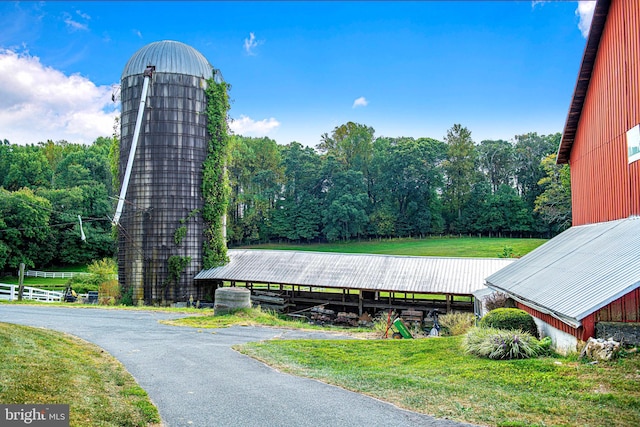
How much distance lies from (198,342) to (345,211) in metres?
49.9

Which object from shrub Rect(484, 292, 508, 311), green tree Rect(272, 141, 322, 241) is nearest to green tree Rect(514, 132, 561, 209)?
green tree Rect(272, 141, 322, 241)

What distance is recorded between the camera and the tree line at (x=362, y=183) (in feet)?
214

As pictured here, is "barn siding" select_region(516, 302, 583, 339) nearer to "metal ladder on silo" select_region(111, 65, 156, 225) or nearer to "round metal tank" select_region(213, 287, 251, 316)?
"round metal tank" select_region(213, 287, 251, 316)

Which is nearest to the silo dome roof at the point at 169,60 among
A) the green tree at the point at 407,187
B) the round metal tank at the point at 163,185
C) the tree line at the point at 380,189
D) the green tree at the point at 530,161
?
the round metal tank at the point at 163,185

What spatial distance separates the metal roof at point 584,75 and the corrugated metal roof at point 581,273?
4.19 meters

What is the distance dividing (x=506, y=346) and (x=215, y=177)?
24475 millimetres

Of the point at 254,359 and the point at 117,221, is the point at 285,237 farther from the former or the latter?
the point at 254,359

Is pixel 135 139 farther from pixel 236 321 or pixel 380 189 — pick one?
pixel 380 189

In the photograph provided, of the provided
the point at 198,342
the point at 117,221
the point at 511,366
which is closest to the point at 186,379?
the point at 198,342

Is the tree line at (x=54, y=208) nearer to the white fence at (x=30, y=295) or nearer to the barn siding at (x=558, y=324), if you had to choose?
the white fence at (x=30, y=295)

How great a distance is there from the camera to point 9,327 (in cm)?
1333

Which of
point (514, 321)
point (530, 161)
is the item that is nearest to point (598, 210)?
point (514, 321)

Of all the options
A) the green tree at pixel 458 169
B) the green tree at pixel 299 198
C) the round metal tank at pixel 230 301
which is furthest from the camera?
the green tree at pixel 458 169

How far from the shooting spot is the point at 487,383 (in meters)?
8.88
